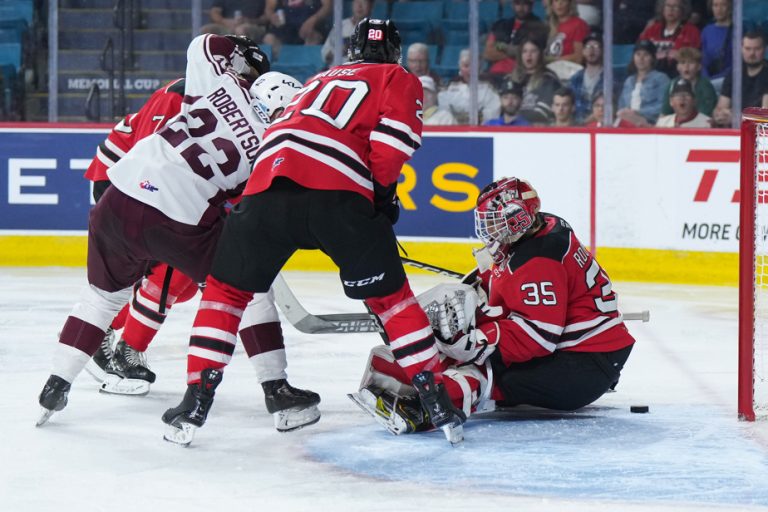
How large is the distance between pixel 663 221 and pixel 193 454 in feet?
13.4

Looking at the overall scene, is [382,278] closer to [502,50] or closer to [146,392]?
[146,392]

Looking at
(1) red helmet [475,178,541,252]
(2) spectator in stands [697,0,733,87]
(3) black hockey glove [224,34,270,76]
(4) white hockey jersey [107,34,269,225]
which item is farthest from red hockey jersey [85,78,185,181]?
(2) spectator in stands [697,0,733,87]

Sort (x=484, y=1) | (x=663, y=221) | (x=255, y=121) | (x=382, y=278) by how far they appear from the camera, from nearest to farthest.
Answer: (x=382, y=278), (x=255, y=121), (x=663, y=221), (x=484, y=1)

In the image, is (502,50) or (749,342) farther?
(502,50)

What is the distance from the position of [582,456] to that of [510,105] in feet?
13.8

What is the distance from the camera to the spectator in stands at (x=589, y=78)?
275 inches

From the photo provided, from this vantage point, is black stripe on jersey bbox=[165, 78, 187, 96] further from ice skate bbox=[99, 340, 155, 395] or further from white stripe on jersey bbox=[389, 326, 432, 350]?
white stripe on jersey bbox=[389, 326, 432, 350]

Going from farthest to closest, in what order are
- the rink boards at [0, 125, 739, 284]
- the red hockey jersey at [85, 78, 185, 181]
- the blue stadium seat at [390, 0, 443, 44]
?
the blue stadium seat at [390, 0, 443, 44]
the rink boards at [0, 125, 739, 284]
the red hockey jersey at [85, 78, 185, 181]

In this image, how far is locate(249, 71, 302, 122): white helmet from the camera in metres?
3.38

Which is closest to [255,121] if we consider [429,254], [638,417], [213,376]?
[213,376]

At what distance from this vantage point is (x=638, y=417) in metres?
3.53

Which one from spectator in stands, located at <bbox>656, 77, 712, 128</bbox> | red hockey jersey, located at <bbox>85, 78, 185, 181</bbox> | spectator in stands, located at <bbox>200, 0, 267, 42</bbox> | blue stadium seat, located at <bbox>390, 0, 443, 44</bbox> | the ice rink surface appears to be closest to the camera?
the ice rink surface

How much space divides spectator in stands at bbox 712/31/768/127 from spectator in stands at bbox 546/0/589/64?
86cm

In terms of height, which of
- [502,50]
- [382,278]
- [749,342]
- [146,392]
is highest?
[502,50]
